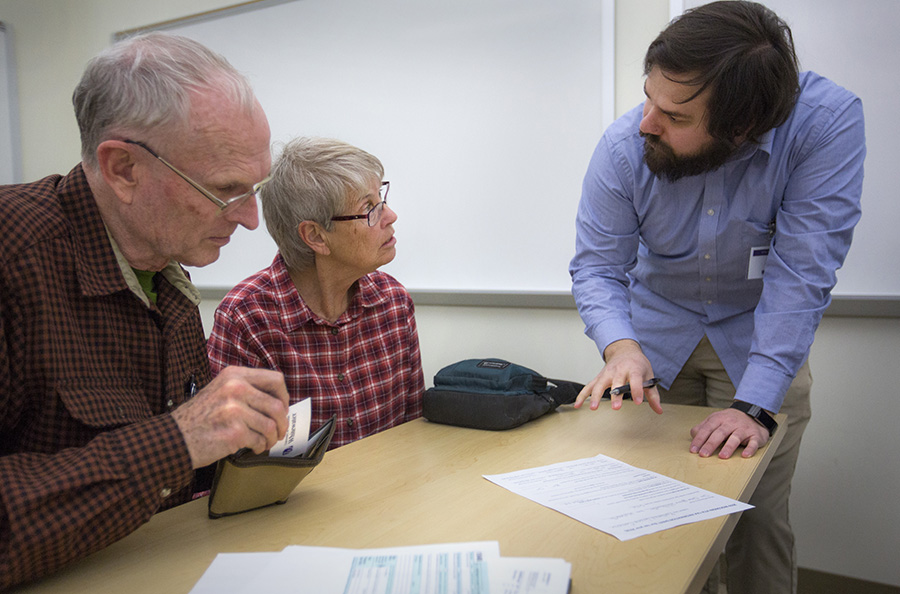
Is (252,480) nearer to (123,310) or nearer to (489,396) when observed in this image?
(123,310)

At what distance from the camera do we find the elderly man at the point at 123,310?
2.80ft

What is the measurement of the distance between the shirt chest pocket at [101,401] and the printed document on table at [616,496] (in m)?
0.60

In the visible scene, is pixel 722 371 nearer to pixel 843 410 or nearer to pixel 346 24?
pixel 843 410

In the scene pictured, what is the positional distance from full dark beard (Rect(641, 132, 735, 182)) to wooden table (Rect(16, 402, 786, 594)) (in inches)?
24.1

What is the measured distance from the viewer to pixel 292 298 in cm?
170

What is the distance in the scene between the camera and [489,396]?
1.58 meters

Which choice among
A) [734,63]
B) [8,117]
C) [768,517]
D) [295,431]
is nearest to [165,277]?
[295,431]

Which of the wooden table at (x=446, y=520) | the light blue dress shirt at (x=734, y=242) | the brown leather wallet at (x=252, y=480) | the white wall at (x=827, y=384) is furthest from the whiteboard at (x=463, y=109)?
the brown leather wallet at (x=252, y=480)

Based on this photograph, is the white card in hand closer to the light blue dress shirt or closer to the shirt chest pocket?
the shirt chest pocket

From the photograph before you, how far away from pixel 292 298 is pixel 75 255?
2.28 feet

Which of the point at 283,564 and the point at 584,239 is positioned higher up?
the point at 584,239

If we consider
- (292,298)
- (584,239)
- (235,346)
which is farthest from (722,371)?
(235,346)

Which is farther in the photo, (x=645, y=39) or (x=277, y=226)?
(x=645, y=39)

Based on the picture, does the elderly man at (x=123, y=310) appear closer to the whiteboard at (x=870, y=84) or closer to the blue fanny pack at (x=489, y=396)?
the blue fanny pack at (x=489, y=396)
